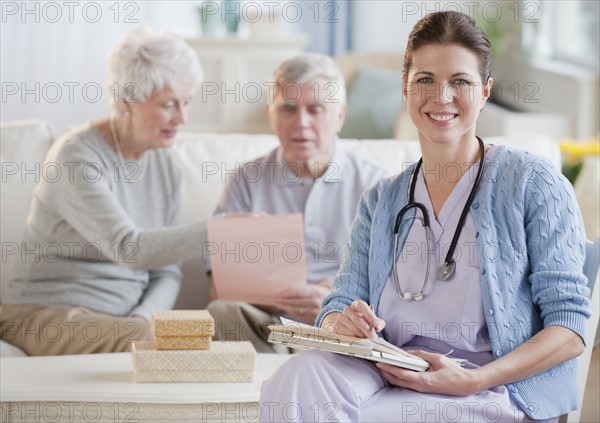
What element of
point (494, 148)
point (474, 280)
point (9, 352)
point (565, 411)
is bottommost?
point (9, 352)

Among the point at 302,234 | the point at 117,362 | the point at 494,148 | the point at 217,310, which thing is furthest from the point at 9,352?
the point at 494,148

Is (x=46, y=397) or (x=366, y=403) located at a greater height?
(x=366, y=403)

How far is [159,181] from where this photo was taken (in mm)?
2652

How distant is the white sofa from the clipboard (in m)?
0.94

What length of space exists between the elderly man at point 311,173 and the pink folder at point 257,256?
69 mm

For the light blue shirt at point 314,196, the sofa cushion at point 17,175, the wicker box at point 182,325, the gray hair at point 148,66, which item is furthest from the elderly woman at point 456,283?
the sofa cushion at point 17,175

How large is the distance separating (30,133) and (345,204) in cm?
87

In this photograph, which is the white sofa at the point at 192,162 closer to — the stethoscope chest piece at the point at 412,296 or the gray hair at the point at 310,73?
the gray hair at the point at 310,73

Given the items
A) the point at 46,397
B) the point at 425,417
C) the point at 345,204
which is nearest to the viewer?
the point at 425,417

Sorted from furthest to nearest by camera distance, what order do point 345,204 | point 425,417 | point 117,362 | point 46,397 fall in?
1. point 345,204
2. point 117,362
3. point 46,397
4. point 425,417

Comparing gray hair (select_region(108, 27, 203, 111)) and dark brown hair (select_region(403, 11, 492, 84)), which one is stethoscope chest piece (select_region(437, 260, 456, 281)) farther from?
gray hair (select_region(108, 27, 203, 111))

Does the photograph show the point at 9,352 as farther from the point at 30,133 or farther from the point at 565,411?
the point at 565,411

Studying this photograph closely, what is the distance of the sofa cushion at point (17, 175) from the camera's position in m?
2.68

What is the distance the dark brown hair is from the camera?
1.77 m
